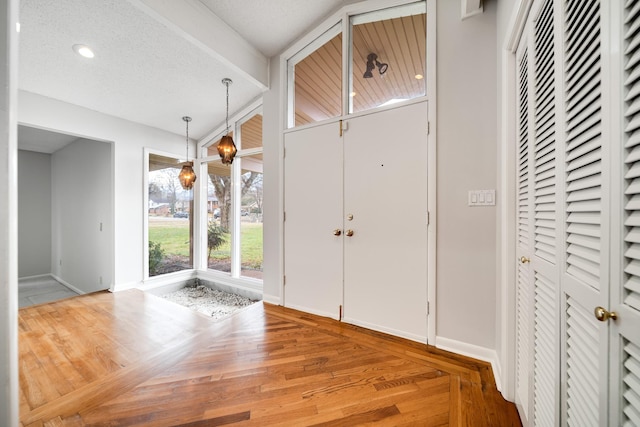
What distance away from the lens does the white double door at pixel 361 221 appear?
2.05 meters

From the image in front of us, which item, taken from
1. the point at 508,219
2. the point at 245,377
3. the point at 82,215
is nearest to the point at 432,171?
the point at 508,219

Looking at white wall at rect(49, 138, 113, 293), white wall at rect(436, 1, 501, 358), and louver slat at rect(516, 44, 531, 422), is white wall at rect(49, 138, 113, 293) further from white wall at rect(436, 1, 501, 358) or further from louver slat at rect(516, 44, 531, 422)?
louver slat at rect(516, 44, 531, 422)

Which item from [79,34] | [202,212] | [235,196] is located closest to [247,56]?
[79,34]

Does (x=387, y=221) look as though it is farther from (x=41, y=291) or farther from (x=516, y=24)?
(x=41, y=291)

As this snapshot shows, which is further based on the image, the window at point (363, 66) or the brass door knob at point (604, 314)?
the window at point (363, 66)

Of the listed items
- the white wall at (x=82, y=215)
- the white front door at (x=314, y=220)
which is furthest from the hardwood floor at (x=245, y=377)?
the white wall at (x=82, y=215)

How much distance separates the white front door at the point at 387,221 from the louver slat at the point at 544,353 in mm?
952

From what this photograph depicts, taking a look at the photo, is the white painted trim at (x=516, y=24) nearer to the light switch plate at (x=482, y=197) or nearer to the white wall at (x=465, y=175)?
the white wall at (x=465, y=175)

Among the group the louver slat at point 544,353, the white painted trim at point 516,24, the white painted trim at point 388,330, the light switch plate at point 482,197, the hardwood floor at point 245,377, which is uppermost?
the white painted trim at point 516,24

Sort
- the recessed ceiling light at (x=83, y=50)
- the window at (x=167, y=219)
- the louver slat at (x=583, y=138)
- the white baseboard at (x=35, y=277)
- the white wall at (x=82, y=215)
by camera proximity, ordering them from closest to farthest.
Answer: the louver slat at (x=583, y=138)
the recessed ceiling light at (x=83, y=50)
the white wall at (x=82, y=215)
the window at (x=167, y=219)
the white baseboard at (x=35, y=277)

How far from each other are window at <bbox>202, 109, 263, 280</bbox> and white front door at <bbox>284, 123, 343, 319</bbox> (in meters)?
1.10

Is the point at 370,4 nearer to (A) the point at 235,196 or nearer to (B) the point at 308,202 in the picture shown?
(B) the point at 308,202

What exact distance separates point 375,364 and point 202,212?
13.6ft

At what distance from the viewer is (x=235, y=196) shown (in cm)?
416
